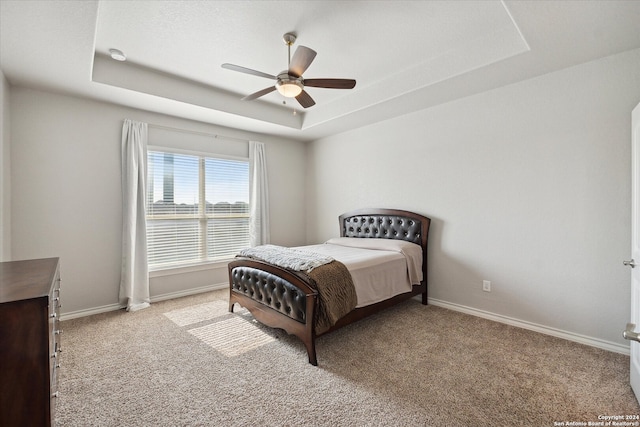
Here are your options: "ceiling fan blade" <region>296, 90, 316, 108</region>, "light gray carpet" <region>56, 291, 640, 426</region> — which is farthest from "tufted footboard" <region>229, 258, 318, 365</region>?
"ceiling fan blade" <region>296, 90, 316, 108</region>

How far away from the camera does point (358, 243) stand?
153 inches

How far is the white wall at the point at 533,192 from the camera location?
2492 mm

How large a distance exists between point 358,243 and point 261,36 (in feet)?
8.50

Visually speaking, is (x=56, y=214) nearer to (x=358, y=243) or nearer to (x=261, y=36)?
(x=261, y=36)

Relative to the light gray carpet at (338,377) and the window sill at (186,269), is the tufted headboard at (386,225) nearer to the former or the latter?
the light gray carpet at (338,377)

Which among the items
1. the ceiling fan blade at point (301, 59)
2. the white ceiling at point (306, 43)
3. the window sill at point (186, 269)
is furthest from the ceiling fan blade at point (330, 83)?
the window sill at point (186, 269)

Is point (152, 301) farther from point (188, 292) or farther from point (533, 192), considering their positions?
point (533, 192)

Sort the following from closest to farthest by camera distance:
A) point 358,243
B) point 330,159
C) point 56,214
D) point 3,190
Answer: point 3,190, point 56,214, point 358,243, point 330,159

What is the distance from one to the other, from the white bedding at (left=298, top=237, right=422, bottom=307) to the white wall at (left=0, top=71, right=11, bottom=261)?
10.3 feet

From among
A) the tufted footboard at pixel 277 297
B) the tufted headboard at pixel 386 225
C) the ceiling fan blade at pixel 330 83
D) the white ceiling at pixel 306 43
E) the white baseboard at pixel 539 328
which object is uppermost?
the white ceiling at pixel 306 43

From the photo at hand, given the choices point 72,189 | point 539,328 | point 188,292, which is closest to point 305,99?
point 72,189

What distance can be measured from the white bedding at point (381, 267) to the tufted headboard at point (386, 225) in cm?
21

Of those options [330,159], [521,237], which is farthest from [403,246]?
[330,159]

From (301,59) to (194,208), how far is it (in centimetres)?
287
